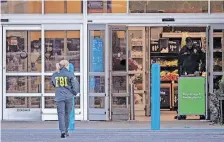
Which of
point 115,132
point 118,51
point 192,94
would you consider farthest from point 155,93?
point 118,51

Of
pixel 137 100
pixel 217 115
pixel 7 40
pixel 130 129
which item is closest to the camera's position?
pixel 130 129

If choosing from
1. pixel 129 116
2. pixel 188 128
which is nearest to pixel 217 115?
pixel 188 128

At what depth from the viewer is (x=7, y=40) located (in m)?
16.8

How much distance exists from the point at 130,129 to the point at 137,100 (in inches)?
159

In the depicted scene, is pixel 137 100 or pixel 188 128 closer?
pixel 188 128

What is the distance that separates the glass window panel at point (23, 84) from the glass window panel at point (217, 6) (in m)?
4.85

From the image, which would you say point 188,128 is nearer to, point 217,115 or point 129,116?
point 217,115

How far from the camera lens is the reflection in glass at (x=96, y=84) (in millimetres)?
16734

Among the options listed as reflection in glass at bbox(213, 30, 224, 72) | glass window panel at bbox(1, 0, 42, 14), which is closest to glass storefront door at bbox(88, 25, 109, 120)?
glass window panel at bbox(1, 0, 42, 14)

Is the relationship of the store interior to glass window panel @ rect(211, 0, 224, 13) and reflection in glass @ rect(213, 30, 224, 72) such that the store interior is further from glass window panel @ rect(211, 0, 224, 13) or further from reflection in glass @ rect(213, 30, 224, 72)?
glass window panel @ rect(211, 0, 224, 13)

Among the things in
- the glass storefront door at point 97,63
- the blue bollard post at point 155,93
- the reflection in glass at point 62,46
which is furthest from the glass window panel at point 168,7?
the blue bollard post at point 155,93

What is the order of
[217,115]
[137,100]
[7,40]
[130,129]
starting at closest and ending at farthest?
[130,129] < [217,115] < [7,40] < [137,100]

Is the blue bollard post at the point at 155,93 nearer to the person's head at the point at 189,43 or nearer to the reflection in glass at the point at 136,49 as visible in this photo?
the person's head at the point at 189,43

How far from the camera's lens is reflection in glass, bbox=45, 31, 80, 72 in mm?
16734
